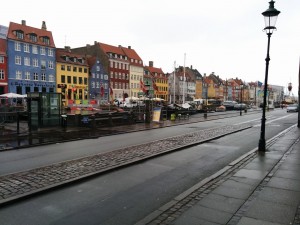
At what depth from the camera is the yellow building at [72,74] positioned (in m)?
69.4

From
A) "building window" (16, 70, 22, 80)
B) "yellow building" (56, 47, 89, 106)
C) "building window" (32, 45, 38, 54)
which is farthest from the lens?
"yellow building" (56, 47, 89, 106)

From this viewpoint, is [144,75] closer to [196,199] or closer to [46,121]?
[46,121]

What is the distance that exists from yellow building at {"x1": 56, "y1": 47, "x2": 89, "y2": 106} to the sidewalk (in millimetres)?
61987

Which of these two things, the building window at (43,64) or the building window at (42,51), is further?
the building window at (42,51)

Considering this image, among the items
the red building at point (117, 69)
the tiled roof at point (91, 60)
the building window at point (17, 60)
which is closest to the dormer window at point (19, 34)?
the building window at point (17, 60)

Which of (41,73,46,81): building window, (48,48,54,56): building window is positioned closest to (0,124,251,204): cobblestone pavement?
(41,73,46,81): building window

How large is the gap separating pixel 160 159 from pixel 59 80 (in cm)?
6365

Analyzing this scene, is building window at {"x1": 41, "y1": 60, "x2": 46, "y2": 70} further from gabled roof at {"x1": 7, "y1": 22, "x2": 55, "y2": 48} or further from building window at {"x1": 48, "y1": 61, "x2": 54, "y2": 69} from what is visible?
gabled roof at {"x1": 7, "y1": 22, "x2": 55, "y2": 48}

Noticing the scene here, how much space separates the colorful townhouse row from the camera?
5850 centimetres

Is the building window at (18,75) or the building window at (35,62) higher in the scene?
the building window at (35,62)

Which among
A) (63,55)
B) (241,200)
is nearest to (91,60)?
(63,55)

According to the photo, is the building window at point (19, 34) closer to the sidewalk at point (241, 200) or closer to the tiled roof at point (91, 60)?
the tiled roof at point (91, 60)

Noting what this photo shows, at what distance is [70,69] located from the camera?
7175cm

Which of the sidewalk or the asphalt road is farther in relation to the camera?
the asphalt road
